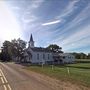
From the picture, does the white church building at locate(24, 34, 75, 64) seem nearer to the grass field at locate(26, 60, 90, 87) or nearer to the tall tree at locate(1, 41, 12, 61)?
the tall tree at locate(1, 41, 12, 61)

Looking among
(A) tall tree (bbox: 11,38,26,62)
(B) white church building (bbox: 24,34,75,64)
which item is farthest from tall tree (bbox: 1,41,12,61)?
(B) white church building (bbox: 24,34,75,64)

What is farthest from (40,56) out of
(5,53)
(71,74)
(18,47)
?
(71,74)

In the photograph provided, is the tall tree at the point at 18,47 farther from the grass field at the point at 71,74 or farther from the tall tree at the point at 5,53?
the grass field at the point at 71,74

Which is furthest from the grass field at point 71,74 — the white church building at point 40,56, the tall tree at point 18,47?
the tall tree at point 18,47

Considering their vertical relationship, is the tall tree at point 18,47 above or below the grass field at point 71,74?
above

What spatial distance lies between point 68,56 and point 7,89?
73.1m

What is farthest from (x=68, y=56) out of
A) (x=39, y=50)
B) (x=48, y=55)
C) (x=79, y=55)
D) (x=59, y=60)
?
(x=79, y=55)

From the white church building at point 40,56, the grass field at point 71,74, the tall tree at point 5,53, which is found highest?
the tall tree at point 5,53

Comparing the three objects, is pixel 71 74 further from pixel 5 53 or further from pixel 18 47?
pixel 5 53

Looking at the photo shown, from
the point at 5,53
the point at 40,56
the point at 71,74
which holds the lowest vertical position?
the point at 71,74

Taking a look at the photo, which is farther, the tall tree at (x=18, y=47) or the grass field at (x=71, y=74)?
the tall tree at (x=18, y=47)

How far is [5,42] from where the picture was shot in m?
108

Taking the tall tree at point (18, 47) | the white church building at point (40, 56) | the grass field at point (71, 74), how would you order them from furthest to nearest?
the tall tree at point (18, 47) → the white church building at point (40, 56) → the grass field at point (71, 74)

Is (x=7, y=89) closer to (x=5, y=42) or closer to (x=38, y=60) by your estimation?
(x=38, y=60)
